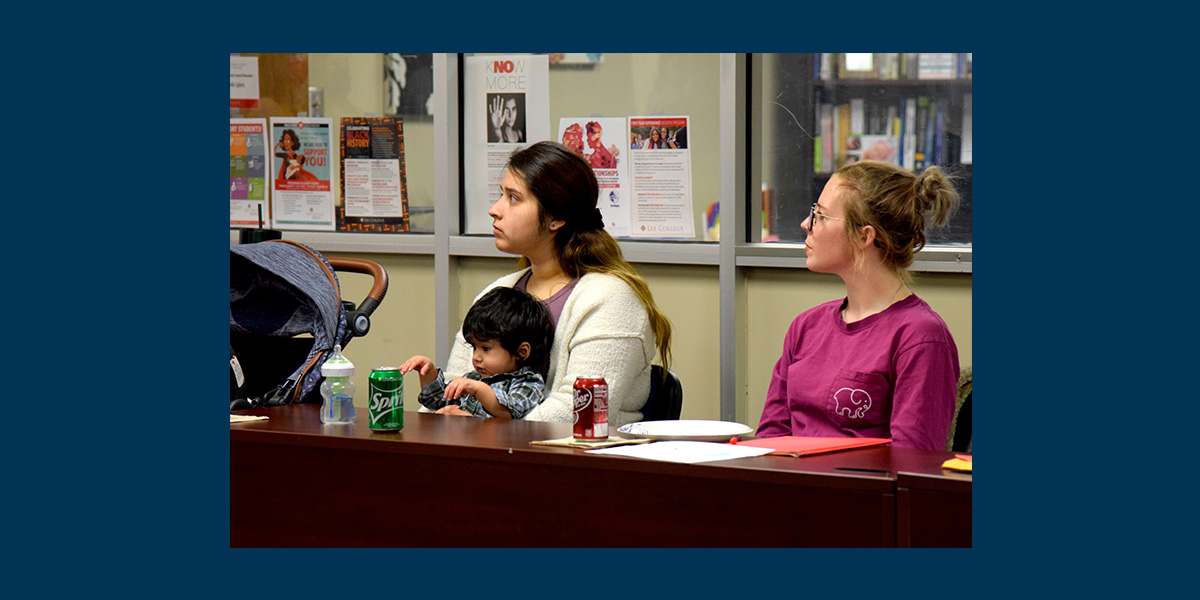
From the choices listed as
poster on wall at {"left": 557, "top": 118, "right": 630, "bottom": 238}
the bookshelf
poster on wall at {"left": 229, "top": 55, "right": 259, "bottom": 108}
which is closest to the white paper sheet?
the bookshelf

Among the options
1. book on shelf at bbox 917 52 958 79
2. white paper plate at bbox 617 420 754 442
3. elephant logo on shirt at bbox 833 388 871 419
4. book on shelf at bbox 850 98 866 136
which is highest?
book on shelf at bbox 917 52 958 79

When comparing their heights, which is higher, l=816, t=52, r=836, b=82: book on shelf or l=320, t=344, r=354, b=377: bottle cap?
l=816, t=52, r=836, b=82: book on shelf

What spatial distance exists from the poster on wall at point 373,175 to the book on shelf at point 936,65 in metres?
1.87

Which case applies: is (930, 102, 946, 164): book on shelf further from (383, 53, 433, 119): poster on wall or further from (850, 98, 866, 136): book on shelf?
(383, 53, 433, 119): poster on wall

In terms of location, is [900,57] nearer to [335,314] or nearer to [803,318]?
[803,318]

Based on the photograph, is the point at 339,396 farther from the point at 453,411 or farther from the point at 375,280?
the point at 375,280

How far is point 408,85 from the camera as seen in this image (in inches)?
170

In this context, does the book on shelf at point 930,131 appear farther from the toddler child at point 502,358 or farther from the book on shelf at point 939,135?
the toddler child at point 502,358

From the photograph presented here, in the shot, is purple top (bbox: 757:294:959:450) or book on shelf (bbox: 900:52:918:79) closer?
purple top (bbox: 757:294:959:450)

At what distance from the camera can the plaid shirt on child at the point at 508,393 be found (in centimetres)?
275

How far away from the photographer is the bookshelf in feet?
11.6

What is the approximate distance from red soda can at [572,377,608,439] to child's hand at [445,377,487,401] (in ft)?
1.93

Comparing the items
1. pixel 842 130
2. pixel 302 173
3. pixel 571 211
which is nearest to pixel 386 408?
pixel 571 211

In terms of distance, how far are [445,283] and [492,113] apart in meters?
0.63
